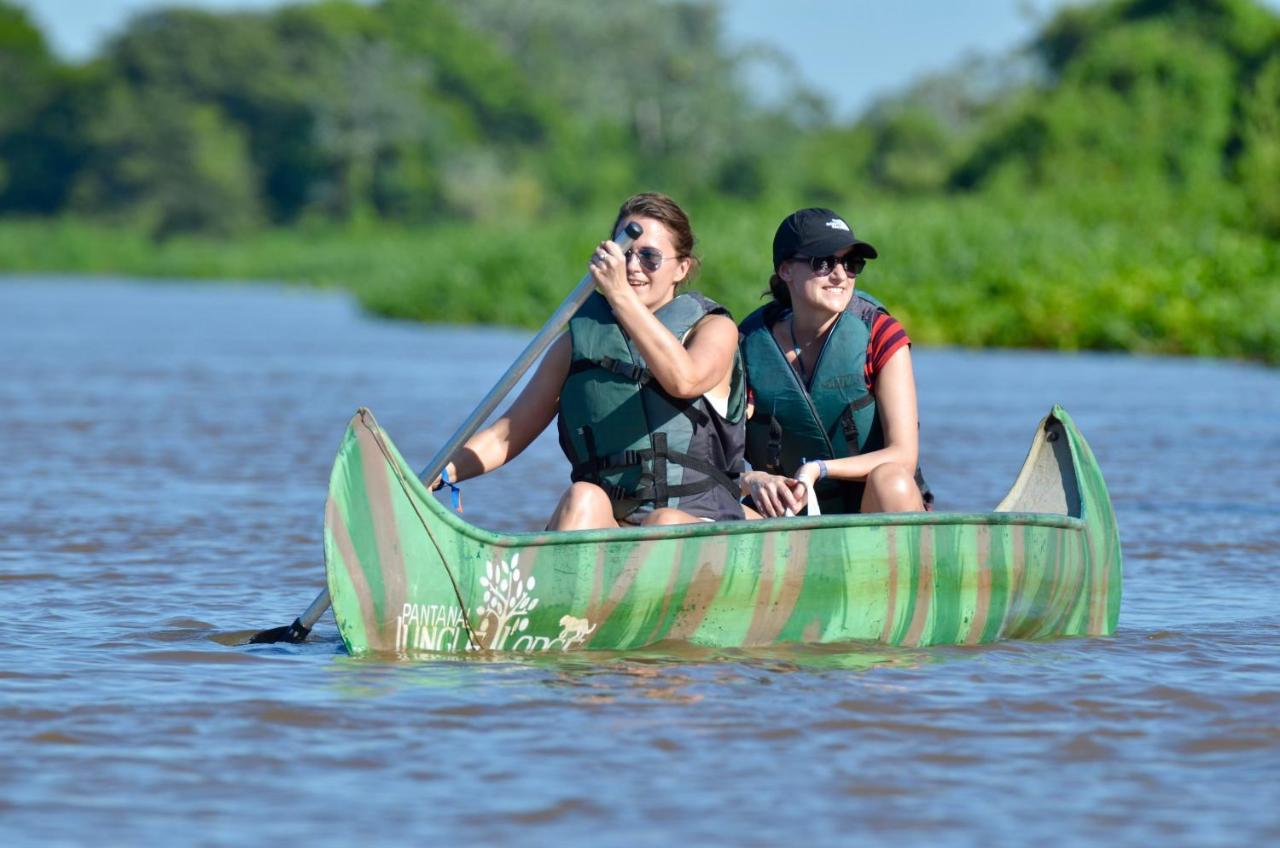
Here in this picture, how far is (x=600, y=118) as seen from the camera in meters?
74.2

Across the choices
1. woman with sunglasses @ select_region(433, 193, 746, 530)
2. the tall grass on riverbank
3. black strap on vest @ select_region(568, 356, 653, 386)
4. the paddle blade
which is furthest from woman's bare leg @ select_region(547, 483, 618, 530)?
the tall grass on riverbank

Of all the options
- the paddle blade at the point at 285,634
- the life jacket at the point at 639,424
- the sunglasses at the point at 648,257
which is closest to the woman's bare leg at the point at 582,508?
the life jacket at the point at 639,424

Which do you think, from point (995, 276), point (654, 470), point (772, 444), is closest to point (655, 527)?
point (654, 470)

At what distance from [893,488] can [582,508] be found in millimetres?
870

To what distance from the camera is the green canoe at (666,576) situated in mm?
5555

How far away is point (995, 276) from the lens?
79.8 feet

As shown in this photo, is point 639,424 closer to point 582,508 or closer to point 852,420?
point 582,508

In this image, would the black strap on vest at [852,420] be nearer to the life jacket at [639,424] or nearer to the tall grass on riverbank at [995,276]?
the life jacket at [639,424]

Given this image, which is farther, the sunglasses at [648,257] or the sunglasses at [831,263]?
the sunglasses at [831,263]

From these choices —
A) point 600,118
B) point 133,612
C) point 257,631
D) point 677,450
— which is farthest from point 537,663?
point 600,118

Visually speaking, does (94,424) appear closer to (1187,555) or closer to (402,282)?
(1187,555)

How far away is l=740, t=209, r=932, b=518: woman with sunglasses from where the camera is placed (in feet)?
19.5

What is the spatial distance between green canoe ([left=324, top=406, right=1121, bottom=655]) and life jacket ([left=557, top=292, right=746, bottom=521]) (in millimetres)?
261

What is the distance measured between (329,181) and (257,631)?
69.4 meters
